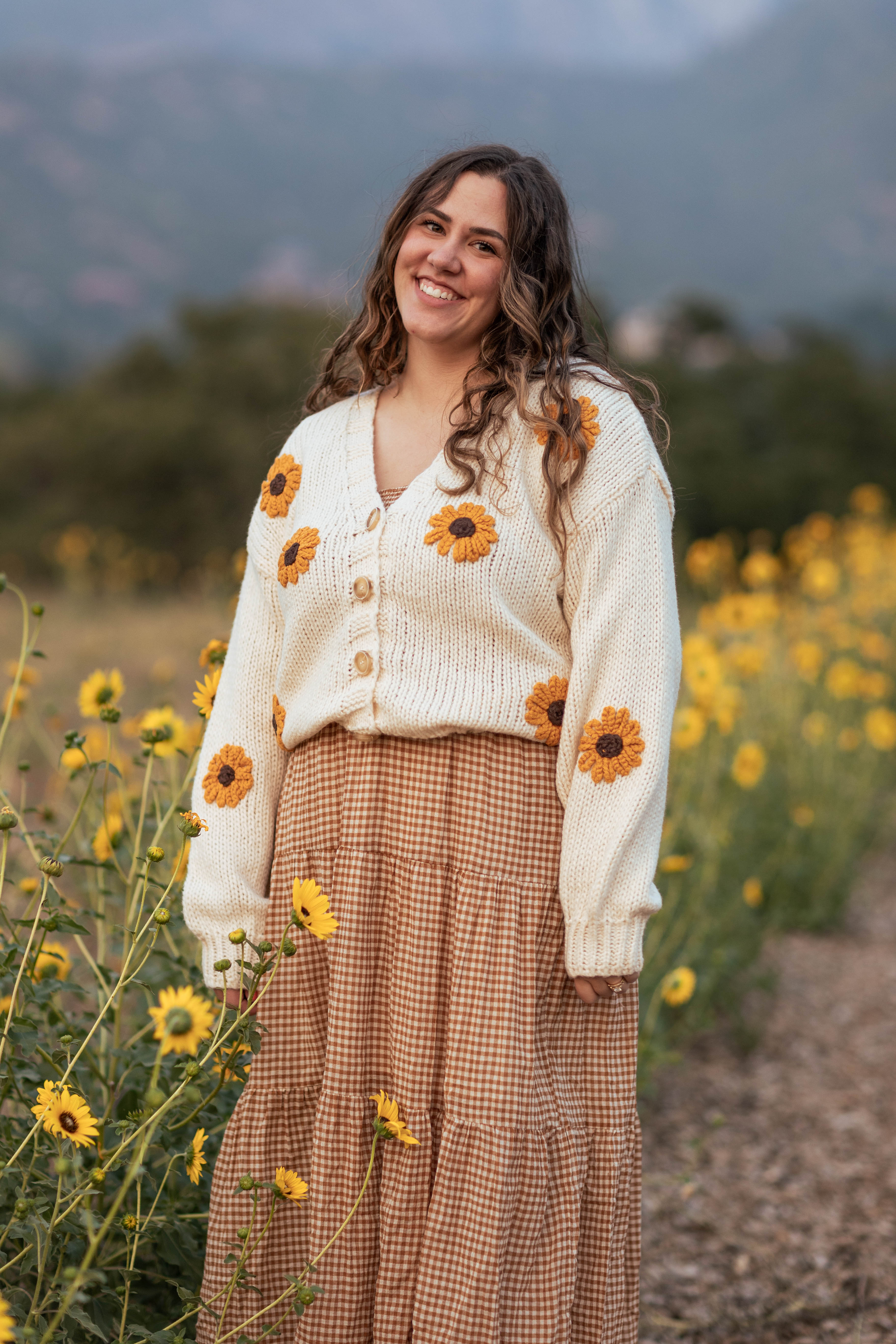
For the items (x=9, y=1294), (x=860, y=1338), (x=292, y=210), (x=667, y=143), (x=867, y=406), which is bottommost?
(x=860, y=1338)

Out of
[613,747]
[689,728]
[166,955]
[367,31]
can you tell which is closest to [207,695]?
[166,955]

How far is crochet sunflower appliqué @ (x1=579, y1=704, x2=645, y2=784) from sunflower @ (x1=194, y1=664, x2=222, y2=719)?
21.9 inches

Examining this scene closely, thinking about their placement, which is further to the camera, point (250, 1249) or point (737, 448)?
point (737, 448)

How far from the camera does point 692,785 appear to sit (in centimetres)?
300

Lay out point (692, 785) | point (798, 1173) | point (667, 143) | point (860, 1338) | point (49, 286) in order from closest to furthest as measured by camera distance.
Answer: point (860, 1338) → point (798, 1173) → point (692, 785) → point (49, 286) → point (667, 143)

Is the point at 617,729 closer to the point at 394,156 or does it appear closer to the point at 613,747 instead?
the point at 613,747

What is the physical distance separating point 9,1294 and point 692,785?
2040mm

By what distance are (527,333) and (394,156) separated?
38.6m

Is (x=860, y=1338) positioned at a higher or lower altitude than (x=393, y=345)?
lower

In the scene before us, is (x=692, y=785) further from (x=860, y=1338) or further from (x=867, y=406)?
(x=867, y=406)

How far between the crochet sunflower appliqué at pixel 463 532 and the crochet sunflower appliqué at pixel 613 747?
24cm

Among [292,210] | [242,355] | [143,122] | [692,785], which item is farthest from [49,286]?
[692,785]

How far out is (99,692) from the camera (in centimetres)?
161

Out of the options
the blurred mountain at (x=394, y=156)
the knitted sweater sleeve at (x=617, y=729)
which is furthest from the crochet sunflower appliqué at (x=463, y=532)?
the blurred mountain at (x=394, y=156)
